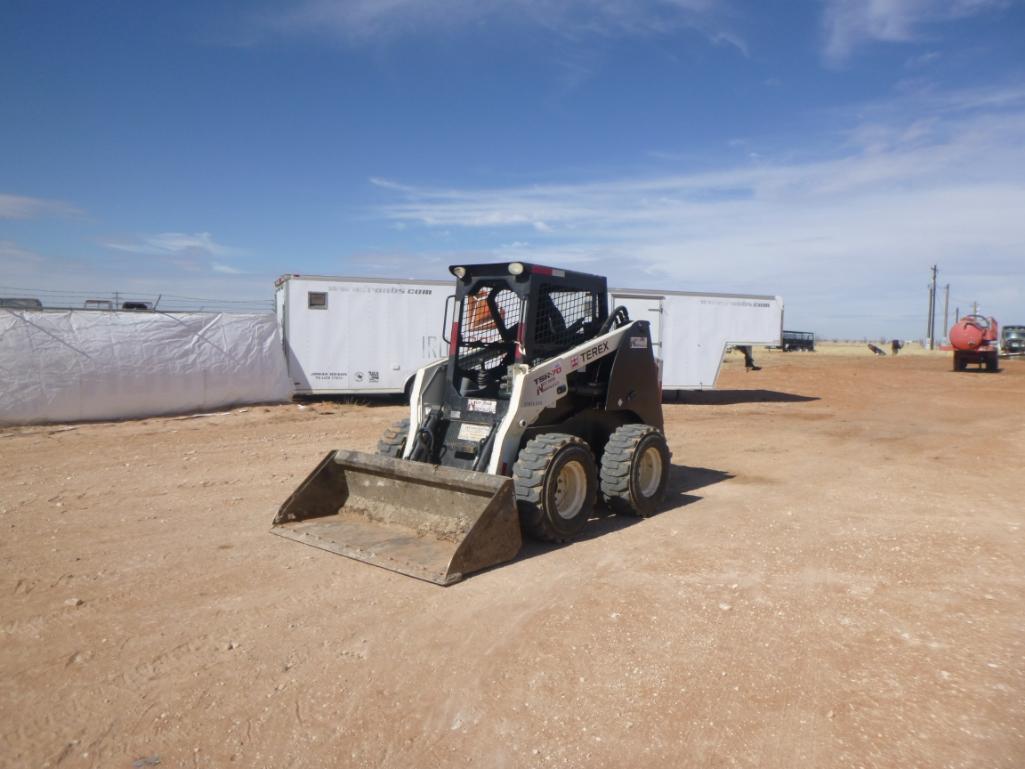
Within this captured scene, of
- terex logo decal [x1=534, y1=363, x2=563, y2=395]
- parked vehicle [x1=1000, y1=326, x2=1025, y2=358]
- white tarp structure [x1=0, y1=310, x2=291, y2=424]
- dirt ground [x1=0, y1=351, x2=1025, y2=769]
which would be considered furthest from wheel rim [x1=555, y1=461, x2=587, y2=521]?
parked vehicle [x1=1000, y1=326, x2=1025, y2=358]

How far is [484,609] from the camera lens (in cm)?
515

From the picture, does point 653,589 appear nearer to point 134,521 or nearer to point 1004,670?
point 1004,670

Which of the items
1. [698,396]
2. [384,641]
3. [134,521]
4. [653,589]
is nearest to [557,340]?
[653,589]

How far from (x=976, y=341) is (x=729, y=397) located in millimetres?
16700

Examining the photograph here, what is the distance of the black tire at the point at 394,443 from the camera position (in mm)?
7512

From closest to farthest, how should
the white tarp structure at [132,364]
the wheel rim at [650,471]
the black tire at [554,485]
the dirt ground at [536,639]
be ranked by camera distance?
the dirt ground at [536,639] < the black tire at [554,485] < the wheel rim at [650,471] < the white tarp structure at [132,364]

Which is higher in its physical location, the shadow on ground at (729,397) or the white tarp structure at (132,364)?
the white tarp structure at (132,364)

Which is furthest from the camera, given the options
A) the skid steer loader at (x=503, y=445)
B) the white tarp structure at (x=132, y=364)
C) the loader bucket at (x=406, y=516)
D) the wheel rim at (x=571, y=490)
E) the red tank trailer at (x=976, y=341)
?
the red tank trailer at (x=976, y=341)

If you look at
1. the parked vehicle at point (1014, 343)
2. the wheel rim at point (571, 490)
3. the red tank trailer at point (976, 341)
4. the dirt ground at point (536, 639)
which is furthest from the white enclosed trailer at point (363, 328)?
the parked vehicle at point (1014, 343)

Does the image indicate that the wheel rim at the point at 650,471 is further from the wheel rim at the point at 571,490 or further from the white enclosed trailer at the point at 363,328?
the white enclosed trailer at the point at 363,328

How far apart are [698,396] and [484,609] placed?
17.3m

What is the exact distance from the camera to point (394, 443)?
7.57 metres

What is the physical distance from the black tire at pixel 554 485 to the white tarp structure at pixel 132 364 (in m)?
→ 10.7

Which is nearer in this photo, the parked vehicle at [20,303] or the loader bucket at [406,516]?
the loader bucket at [406,516]
